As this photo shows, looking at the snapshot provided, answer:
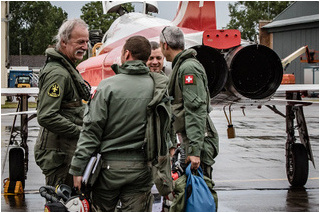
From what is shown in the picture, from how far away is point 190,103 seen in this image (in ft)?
16.3

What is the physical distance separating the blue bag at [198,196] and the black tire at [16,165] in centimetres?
440

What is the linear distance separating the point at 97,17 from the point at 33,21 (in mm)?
28007

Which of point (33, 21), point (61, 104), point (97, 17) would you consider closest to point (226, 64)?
point (61, 104)

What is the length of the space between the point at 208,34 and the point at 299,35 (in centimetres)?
4268

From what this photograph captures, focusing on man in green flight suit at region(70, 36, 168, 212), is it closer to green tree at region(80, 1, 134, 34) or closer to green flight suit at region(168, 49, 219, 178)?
green flight suit at region(168, 49, 219, 178)

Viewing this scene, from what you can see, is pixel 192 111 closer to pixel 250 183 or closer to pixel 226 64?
pixel 226 64

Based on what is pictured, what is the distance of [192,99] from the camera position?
498 cm

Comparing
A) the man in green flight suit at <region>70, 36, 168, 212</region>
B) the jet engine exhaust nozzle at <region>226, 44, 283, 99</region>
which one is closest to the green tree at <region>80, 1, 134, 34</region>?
the jet engine exhaust nozzle at <region>226, 44, 283, 99</region>

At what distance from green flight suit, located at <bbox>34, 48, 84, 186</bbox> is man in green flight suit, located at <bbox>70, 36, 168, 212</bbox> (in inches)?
20.1

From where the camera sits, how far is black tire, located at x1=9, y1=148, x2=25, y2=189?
27.2ft

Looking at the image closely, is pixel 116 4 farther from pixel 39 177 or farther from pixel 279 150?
pixel 279 150

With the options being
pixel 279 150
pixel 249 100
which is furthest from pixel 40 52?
pixel 249 100

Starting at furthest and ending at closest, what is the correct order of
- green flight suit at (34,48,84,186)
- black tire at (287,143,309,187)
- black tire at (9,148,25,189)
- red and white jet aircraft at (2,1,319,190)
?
black tire at (287,143,309,187), black tire at (9,148,25,189), red and white jet aircraft at (2,1,319,190), green flight suit at (34,48,84,186)

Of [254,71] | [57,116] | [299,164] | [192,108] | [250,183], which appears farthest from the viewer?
[250,183]
